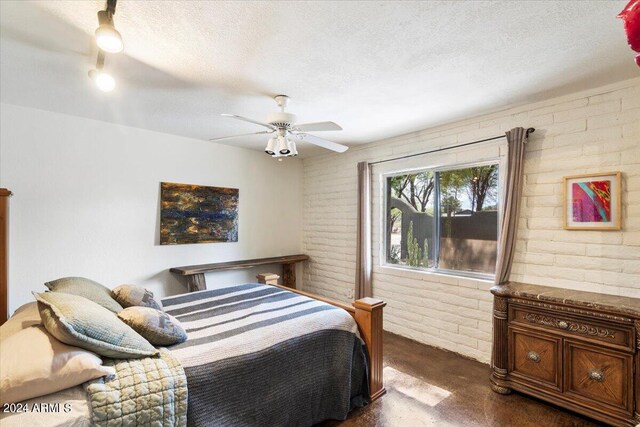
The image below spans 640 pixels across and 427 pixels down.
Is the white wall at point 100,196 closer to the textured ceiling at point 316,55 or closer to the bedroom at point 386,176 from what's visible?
the bedroom at point 386,176

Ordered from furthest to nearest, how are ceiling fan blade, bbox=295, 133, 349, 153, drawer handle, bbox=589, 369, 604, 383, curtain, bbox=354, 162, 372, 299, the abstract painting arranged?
1. curtain, bbox=354, 162, 372, 299
2. the abstract painting
3. ceiling fan blade, bbox=295, 133, 349, 153
4. drawer handle, bbox=589, 369, 604, 383

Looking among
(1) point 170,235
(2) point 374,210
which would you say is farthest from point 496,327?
(1) point 170,235

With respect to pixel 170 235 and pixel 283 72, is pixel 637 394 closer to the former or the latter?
pixel 283 72

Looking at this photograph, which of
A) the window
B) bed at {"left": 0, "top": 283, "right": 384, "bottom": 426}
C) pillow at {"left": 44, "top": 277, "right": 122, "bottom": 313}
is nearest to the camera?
bed at {"left": 0, "top": 283, "right": 384, "bottom": 426}

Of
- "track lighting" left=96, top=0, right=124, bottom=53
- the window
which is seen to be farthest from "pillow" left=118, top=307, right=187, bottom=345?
the window

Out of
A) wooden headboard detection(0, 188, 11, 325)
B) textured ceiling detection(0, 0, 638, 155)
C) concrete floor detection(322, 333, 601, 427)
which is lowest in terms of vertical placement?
concrete floor detection(322, 333, 601, 427)

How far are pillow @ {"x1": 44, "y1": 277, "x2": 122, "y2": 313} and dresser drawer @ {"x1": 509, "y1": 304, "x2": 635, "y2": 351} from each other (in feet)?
9.19

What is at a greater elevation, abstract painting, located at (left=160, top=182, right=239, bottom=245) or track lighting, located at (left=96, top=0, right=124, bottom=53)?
track lighting, located at (left=96, top=0, right=124, bottom=53)

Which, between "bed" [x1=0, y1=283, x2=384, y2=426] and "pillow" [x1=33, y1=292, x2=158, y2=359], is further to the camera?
"bed" [x1=0, y1=283, x2=384, y2=426]

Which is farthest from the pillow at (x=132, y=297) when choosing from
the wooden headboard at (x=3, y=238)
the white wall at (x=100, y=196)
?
the white wall at (x=100, y=196)

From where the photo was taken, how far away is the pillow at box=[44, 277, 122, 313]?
1788 millimetres

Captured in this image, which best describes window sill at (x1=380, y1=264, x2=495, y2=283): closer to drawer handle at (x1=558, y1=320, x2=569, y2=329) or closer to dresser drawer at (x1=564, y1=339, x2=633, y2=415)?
drawer handle at (x1=558, y1=320, x2=569, y2=329)

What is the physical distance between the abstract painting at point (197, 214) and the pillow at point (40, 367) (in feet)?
7.70

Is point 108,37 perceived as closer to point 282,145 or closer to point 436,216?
point 282,145
